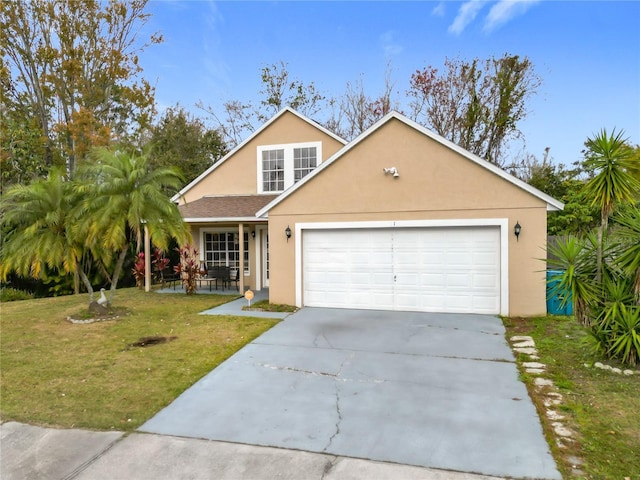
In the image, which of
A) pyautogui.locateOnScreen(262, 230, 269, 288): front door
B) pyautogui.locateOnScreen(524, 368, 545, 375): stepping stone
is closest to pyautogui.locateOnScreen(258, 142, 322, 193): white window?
pyautogui.locateOnScreen(262, 230, 269, 288): front door

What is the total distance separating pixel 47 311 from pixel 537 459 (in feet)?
42.0

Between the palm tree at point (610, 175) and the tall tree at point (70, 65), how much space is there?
22736mm

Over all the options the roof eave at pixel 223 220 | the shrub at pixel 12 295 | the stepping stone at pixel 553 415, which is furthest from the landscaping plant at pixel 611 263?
the shrub at pixel 12 295

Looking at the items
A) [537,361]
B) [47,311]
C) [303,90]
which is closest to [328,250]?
[537,361]

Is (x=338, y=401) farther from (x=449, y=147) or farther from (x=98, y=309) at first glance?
(x=98, y=309)

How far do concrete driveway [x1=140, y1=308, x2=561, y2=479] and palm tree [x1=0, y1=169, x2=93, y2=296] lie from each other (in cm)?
566

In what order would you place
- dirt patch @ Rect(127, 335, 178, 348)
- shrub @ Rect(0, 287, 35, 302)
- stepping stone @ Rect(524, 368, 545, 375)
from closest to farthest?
stepping stone @ Rect(524, 368, 545, 375)
dirt patch @ Rect(127, 335, 178, 348)
shrub @ Rect(0, 287, 35, 302)

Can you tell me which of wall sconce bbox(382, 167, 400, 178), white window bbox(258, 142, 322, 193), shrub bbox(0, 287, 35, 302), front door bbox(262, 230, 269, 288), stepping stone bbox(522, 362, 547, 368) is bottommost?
shrub bbox(0, 287, 35, 302)

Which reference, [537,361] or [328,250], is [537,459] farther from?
[328,250]

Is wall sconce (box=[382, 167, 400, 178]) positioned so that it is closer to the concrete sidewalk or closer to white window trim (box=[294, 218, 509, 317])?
white window trim (box=[294, 218, 509, 317])

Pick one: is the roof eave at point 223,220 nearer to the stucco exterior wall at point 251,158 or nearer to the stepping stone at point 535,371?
the stucco exterior wall at point 251,158

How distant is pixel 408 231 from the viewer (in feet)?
34.5

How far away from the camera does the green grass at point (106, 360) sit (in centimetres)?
490

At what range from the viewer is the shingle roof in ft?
45.2
